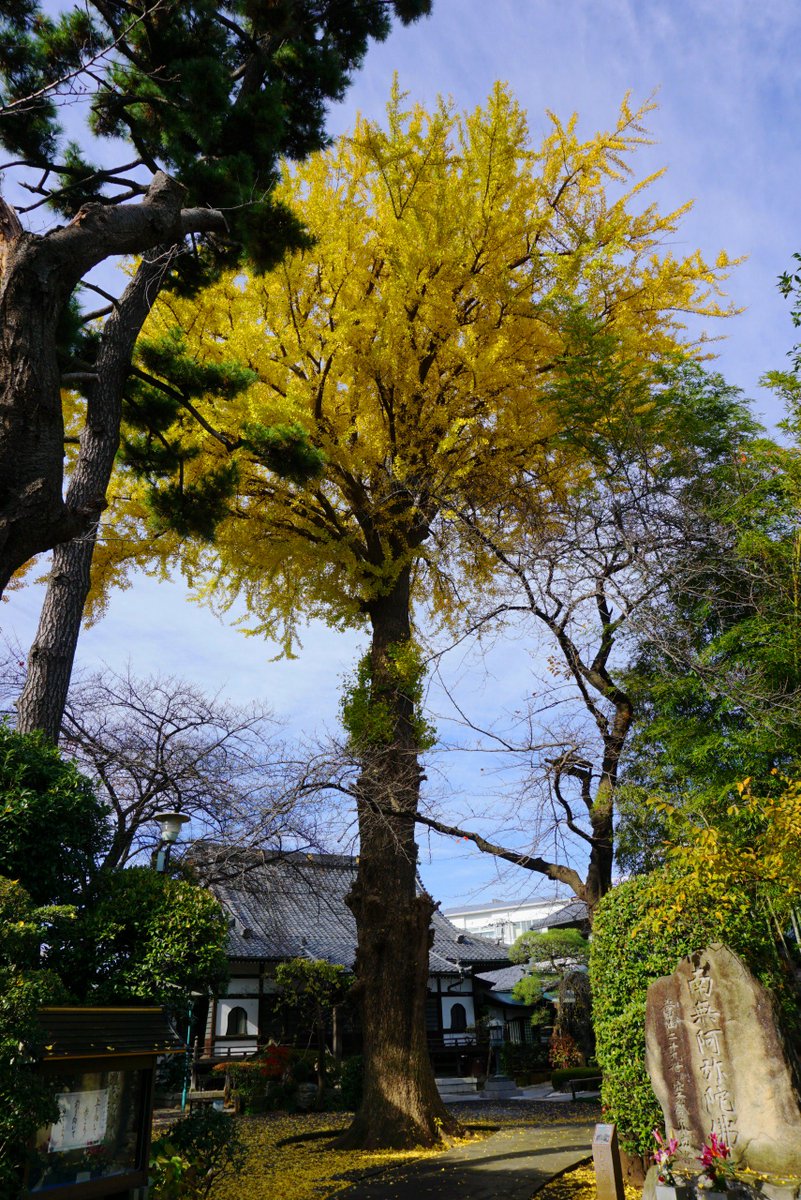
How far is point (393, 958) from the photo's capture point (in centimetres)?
979

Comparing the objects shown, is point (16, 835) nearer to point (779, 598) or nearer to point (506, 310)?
point (779, 598)

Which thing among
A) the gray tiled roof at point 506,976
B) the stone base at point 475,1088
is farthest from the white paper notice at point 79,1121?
the gray tiled roof at point 506,976

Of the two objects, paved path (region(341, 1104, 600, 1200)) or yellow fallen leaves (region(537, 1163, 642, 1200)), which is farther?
paved path (region(341, 1104, 600, 1200))

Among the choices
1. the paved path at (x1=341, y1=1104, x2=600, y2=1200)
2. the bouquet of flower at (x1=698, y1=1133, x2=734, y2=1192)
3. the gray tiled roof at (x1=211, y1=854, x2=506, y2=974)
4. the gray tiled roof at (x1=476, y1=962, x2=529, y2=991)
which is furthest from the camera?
the gray tiled roof at (x1=476, y1=962, x2=529, y2=991)

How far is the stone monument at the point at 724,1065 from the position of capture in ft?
19.1

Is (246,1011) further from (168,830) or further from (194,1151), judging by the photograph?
(194,1151)

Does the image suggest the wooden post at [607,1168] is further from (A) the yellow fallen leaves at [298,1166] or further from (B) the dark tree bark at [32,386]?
(B) the dark tree bark at [32,386]

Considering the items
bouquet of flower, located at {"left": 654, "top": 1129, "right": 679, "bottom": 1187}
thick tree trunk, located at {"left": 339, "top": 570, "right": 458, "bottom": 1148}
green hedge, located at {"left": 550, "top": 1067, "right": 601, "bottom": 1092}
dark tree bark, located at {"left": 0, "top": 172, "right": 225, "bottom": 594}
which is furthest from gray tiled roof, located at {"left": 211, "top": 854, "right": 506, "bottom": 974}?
dark tree bark, located at {"left": 0, "top": 172, "right": 225, "bottom": 594}

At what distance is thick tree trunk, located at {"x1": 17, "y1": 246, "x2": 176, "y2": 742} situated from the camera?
6.72 metres

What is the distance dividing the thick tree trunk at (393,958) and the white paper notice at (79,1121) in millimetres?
4722

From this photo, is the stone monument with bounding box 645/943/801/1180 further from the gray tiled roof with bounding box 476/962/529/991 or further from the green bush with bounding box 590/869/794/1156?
the gray tiled roof with bounding box 476/962/529/991

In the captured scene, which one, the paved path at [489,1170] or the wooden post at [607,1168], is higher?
the wooden post at [607,1168]

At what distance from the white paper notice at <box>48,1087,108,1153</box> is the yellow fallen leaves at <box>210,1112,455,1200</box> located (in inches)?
97.4

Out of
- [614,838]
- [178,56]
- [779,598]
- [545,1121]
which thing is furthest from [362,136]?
[545,1121]
